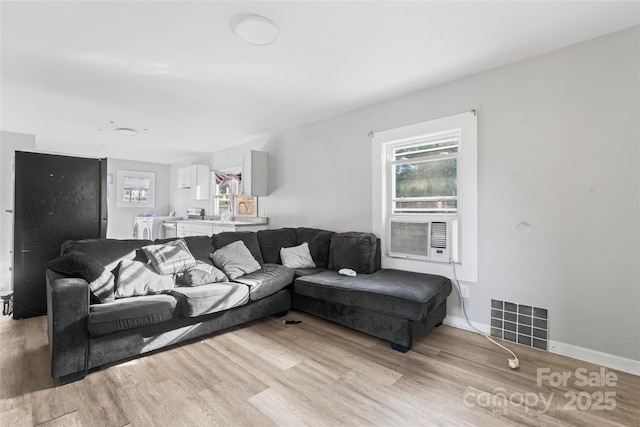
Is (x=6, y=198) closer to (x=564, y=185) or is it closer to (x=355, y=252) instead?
(x=355, y=252)

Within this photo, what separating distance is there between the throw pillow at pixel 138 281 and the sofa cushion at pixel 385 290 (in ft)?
4.18

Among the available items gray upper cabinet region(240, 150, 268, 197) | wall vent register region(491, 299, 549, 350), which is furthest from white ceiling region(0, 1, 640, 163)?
wall vent register region(491, 299, 549, 350)

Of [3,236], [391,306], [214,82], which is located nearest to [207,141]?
[214,82]

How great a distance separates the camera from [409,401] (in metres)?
1.78

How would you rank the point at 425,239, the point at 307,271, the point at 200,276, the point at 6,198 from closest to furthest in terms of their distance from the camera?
1. the point at 200,276
2. the point at 425,239
3. the point at 307,271
4. the point at 6,198

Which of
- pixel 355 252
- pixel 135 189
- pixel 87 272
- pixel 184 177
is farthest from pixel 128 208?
pixel 355 252

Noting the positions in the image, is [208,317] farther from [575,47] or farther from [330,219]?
[575,47]

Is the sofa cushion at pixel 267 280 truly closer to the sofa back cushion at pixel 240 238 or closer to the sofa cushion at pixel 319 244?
the sofa back cushion at pixel 240 238

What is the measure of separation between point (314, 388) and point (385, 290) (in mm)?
972

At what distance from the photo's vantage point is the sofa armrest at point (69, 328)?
1914mm

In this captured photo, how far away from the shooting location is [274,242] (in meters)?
3.86

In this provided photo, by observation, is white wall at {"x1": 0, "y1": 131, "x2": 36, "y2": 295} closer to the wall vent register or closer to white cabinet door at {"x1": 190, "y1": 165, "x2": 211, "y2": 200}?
white cabinet door at {"x1": 190, "y1": 165, "x2": 211, "y2": 200}

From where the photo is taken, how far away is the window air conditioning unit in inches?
115

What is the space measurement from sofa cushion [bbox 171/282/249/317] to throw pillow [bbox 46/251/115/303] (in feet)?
1.53
